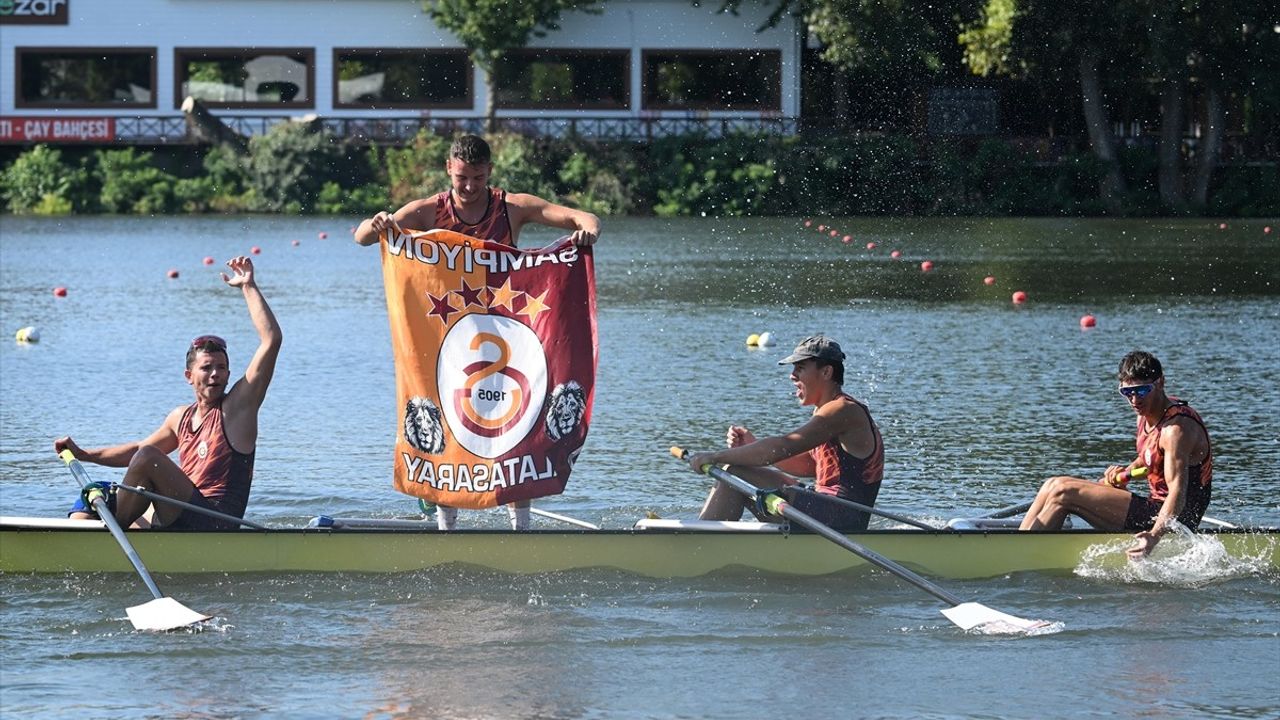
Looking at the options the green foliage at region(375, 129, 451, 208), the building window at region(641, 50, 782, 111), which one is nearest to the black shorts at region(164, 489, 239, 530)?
the green foliage at region(375, 129, 451, 208)

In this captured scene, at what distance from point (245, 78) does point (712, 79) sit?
12642mm

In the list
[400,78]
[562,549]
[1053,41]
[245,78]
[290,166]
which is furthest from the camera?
[245,78]

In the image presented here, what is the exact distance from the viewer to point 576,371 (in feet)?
33.0

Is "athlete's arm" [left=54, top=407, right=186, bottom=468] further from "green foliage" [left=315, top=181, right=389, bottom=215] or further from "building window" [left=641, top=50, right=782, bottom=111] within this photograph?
"building window" [left=641, top=50, right=782, bottom=111]

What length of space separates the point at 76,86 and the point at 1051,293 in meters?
33.9

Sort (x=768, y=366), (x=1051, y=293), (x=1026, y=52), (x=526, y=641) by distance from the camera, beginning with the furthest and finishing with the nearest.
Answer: (x=1026, y=52), (x=1051, y=293), (x=768, y=366), (x=526, y=641)

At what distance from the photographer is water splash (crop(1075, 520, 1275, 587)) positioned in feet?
32.9

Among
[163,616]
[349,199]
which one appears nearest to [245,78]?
[349,199]

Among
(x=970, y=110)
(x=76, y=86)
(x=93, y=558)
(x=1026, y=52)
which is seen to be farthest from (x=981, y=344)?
(x=76, y=86)

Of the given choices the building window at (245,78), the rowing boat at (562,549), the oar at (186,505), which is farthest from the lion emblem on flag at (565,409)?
the building window at (245,78)

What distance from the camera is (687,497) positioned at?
13305 mm

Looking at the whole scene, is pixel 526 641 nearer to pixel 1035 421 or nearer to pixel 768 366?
pixel 1035 421

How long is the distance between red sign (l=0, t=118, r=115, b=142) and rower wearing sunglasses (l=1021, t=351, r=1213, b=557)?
45.2 meters

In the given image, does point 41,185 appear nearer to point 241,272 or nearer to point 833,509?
point 241,272
